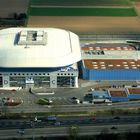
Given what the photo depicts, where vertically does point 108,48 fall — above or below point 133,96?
below

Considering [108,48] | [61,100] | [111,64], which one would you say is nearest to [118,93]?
[61,100]

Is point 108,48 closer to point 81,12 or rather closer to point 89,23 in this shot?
point 89,23

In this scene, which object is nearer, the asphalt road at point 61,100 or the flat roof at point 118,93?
the asphalt road at point 61,100

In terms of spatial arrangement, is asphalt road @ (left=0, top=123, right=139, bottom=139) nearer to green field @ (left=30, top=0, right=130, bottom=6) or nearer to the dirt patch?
the dirt patch

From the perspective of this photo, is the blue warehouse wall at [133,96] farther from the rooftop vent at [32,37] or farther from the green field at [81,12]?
the green field at [81,12]

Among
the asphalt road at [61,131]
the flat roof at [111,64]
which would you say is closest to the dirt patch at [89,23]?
the flat roof at [111,64]
